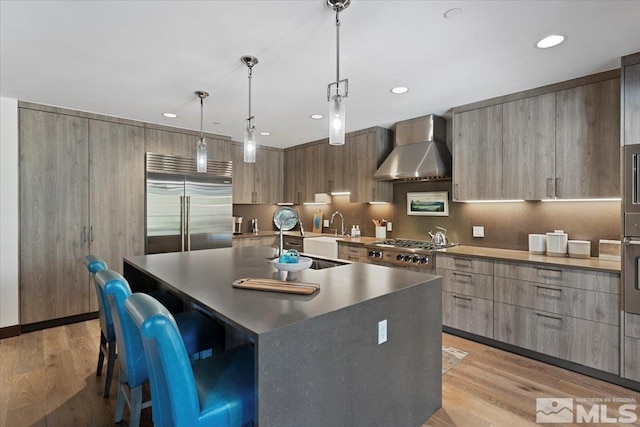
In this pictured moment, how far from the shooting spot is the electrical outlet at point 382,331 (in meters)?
1.62

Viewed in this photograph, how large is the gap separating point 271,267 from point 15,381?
2.23 metres

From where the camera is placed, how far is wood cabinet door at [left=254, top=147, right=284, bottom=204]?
18.5 ft

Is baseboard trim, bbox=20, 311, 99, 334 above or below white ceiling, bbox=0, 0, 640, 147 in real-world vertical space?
below

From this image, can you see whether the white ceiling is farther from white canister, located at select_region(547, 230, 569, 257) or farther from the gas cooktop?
the gas cooktop

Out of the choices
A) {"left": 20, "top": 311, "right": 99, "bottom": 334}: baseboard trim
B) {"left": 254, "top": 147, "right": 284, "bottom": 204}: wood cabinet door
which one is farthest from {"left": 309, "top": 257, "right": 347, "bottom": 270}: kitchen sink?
{"left": 254, "top": 147, "right": 284, "bottom": 204}: wood cabinet door

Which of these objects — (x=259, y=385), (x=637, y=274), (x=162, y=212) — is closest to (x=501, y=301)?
(x=637, y=274)

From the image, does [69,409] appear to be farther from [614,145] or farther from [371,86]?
[614,145]

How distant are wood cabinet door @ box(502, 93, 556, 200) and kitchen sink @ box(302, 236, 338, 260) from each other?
2.22 meters

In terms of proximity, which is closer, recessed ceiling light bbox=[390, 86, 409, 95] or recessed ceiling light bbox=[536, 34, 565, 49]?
recessed ceiling light bbox=[536, 34, 565, 49]

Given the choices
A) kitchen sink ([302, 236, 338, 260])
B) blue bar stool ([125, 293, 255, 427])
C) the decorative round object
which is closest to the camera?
blue bar stool ([125, 293, 255, 427])

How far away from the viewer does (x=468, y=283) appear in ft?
10.8

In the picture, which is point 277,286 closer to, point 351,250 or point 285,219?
point 285,219

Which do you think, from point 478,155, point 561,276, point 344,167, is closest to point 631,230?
point 561,276

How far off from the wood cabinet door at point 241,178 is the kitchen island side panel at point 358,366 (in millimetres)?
3992
